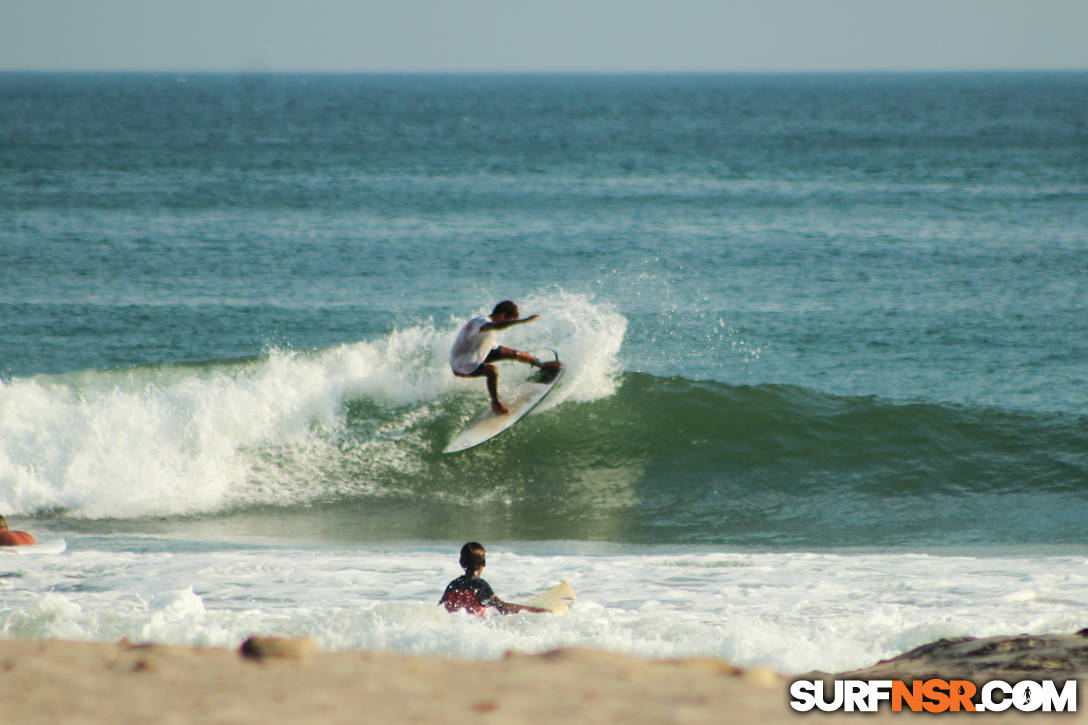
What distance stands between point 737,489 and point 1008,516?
3098 millimetres

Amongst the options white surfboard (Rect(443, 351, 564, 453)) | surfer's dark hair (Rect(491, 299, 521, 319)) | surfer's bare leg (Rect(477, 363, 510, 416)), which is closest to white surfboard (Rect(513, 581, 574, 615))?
surfer's dark hair (Rect(491, 299, 521, 319))

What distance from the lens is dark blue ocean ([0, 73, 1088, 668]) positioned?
37.0 ft

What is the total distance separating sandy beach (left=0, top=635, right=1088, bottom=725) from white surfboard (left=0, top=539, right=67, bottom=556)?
181 inches

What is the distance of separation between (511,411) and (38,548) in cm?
573

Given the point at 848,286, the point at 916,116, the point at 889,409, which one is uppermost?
the point at 916,116

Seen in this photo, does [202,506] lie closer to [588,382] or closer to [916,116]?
Answer: [588,382]

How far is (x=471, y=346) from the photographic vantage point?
466 inches

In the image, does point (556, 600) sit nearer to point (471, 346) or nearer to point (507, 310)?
point (507, 310)

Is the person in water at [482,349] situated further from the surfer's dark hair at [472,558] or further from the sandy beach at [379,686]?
the sandy beach at [379,686]

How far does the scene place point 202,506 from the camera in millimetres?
11992

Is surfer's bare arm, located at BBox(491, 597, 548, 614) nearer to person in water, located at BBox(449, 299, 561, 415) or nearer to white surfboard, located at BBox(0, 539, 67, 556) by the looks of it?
person in water, located at BBox(449, 299, 561, 415)

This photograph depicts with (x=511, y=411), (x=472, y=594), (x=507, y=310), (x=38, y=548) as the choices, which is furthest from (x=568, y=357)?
(x=472, y=594)

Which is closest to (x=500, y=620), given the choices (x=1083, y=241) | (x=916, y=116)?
(x=1083, y=241)

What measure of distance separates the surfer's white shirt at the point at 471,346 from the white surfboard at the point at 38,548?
179 inches
